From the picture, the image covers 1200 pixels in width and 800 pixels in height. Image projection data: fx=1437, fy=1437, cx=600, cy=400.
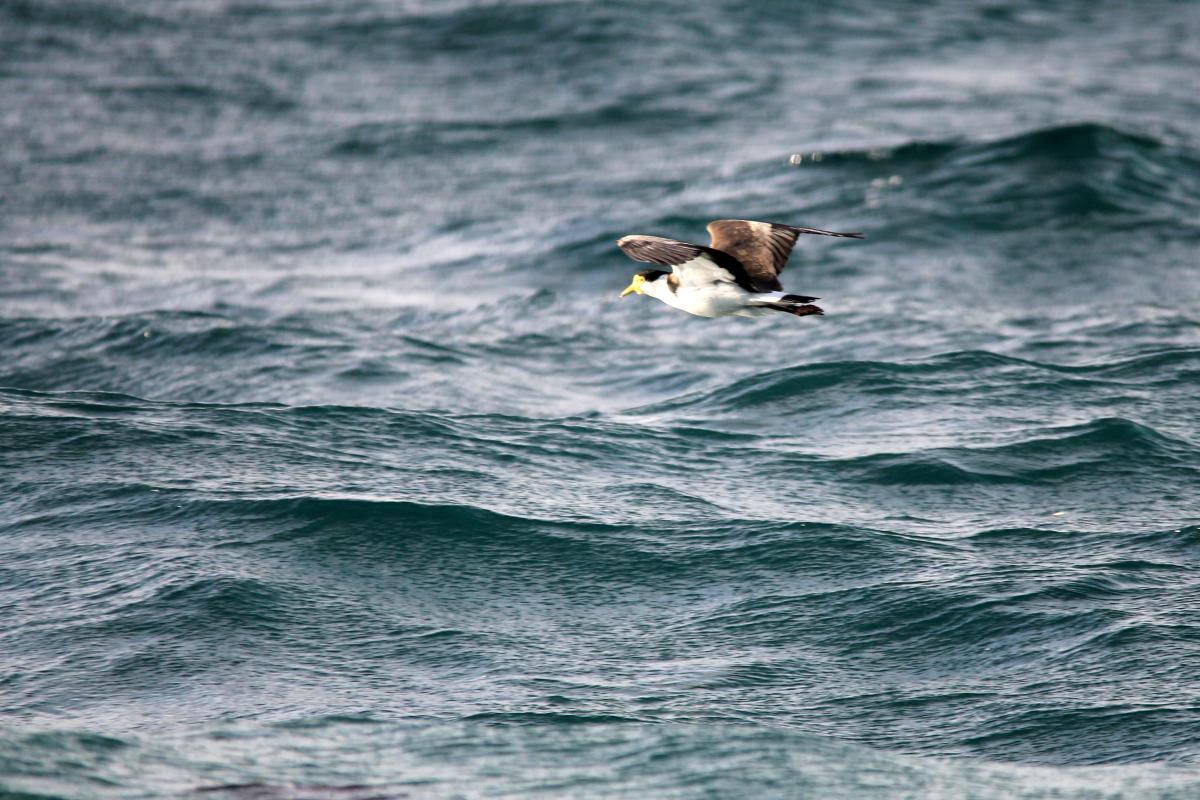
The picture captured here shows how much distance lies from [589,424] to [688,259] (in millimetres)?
4776

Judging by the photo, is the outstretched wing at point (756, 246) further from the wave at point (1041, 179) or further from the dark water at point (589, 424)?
the wave at point (1041, 179)

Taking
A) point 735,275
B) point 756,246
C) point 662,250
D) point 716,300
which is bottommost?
point 716,300

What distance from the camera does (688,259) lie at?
871cm

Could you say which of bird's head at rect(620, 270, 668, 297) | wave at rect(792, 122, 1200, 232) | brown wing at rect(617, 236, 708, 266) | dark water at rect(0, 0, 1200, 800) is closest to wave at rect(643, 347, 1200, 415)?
dark water at rect(0, 0, 1200, 800)

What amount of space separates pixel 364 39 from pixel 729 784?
22.0 meters

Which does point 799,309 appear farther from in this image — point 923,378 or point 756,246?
point 923,378

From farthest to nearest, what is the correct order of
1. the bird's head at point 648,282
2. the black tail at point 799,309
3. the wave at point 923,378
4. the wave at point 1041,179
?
the wave at point 1041,179 → the wave at point 923,378 → the bird's head at point 648,282 → the black tail at point 799,309

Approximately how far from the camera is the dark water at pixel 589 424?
8133 millimetres

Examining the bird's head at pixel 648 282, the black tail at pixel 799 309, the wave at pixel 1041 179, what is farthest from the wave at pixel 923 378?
the black tail at pixel 799 309

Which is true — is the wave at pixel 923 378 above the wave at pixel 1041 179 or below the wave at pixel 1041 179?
below

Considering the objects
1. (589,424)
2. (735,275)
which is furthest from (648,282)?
(589,424)

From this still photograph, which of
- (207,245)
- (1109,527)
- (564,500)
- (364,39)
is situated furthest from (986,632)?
(364,39)

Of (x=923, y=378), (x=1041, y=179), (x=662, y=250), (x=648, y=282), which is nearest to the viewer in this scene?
(x=662, y=250)

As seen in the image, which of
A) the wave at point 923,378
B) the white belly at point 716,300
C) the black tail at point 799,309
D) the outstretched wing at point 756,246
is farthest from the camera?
the wave at point 923,378
